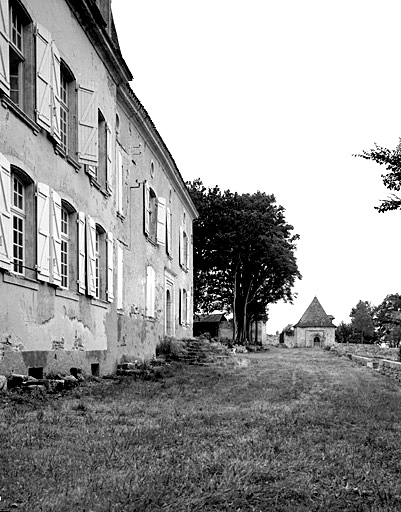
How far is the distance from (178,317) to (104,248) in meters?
12.3

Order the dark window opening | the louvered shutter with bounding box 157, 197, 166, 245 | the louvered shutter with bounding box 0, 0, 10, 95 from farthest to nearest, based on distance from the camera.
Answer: the louvered shutter with bounding box 157, 197, 166, 245 → the dark window opening → the louvered shutter with bounding box 0, 0, 10, 95

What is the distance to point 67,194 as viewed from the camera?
11.0 metres

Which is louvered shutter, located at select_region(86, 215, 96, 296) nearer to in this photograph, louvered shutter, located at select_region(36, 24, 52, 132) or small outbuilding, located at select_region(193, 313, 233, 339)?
louvered shutter, located at select_region(36, 24, 52, 132)

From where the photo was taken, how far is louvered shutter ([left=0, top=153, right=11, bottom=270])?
8281 mm

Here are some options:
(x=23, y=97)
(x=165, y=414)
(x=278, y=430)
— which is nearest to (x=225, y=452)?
(x=278, y=430)

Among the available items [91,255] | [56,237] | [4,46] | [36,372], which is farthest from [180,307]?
[4,46]

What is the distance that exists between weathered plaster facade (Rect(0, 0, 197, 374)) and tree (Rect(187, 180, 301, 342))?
23115mm

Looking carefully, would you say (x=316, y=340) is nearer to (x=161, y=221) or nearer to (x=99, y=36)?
(x=161, y=221)

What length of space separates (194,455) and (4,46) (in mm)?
6622

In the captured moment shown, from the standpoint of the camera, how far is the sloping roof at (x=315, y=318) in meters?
65.9

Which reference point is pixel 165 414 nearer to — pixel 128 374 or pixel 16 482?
pixel 16 482

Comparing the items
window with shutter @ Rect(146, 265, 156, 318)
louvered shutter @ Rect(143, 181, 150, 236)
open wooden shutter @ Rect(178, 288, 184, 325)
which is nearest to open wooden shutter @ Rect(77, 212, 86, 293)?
louvered shutter @ Rect(143, 181, 150, 236)

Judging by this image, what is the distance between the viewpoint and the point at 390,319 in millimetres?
5973

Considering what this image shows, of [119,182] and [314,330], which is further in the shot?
[314,330]
